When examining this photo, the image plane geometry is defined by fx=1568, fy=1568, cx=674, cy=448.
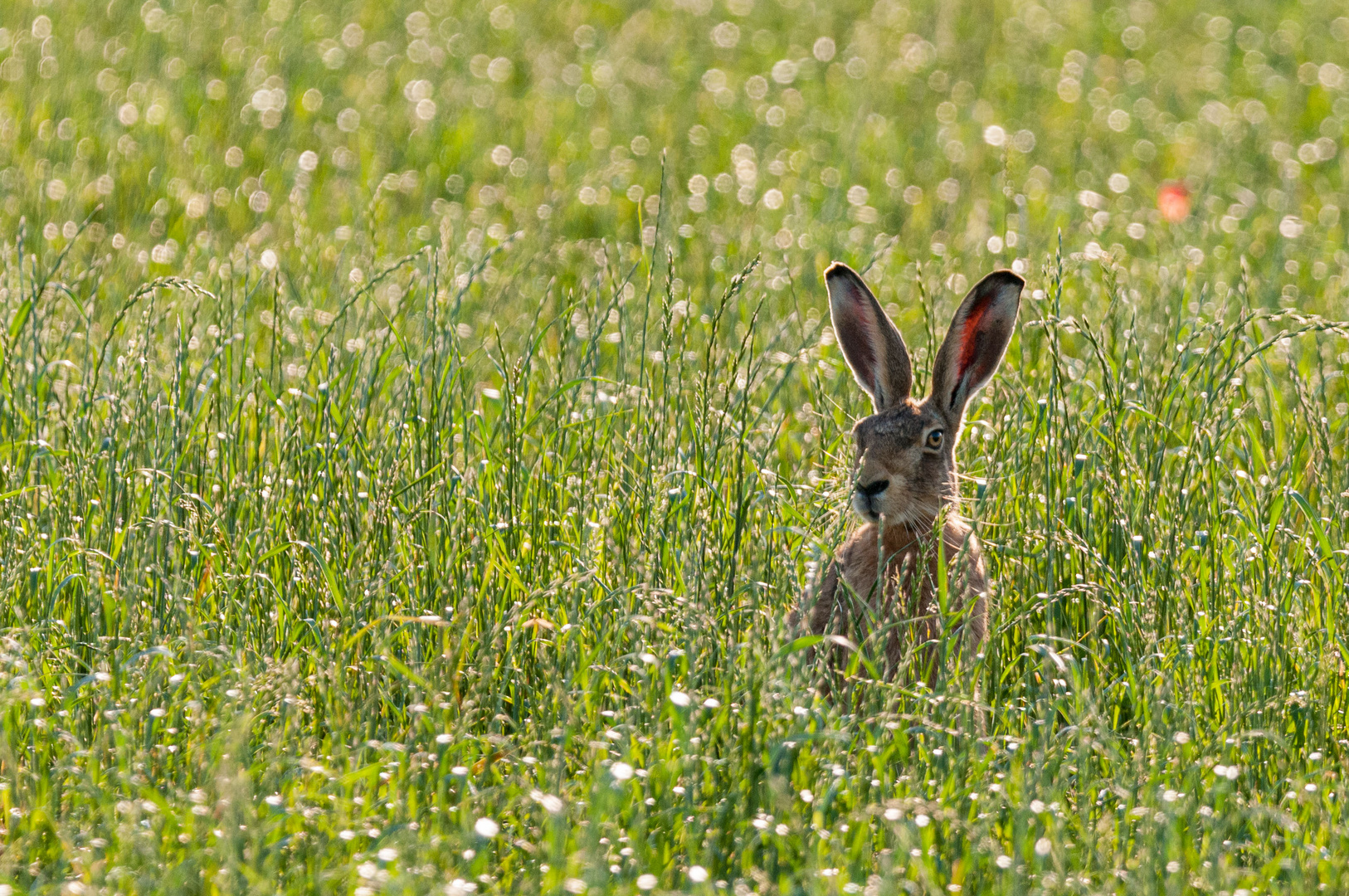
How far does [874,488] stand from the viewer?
4.01 meters

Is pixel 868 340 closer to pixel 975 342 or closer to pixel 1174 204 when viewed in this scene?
pixel 975 342

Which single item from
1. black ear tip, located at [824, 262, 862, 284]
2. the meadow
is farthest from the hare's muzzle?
black ear tip, located at [824, 262, 862, 284]

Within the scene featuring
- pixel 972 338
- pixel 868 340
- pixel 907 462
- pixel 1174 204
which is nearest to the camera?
pixel 907 462

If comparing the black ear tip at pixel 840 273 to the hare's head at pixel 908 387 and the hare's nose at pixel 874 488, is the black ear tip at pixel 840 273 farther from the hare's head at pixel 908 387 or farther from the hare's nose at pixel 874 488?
the hare's nose at pixel 874 488

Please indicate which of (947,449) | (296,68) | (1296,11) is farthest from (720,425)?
(1296,11)

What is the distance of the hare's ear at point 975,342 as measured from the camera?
4250mm

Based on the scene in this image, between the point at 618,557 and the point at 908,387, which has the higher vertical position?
the point at 908,387

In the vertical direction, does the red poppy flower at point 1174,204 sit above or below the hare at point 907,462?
above

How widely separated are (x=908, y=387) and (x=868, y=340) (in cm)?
18

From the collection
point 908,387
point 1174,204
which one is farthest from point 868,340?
point 1174,204

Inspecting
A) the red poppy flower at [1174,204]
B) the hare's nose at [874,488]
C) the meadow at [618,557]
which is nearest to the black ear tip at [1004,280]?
the meadow at [618,557]

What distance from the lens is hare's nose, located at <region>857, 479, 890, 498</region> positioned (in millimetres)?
3990

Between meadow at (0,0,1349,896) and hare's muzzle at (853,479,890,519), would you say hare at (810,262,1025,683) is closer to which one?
hare's muzzle at (853,479,890,519)

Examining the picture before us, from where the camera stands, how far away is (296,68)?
9594 mm
